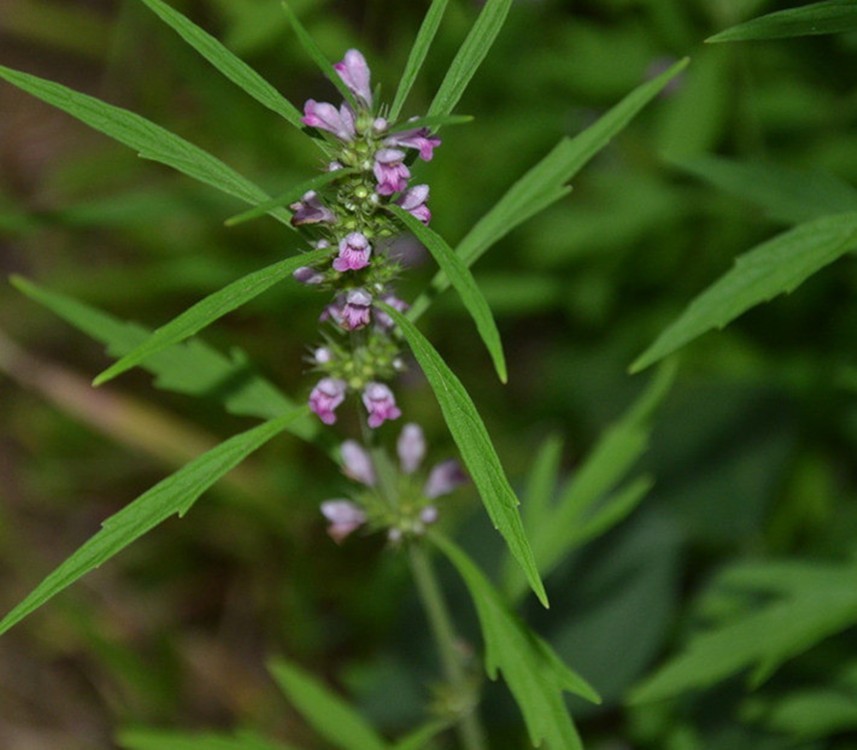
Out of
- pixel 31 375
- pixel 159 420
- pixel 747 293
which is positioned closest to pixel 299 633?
pixel 159 420

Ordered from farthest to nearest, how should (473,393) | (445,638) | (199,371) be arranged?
(473,393) → (445,638) → (199,371)

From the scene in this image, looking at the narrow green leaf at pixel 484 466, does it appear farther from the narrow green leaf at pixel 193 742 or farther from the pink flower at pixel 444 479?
the narrow green leaf at pixel 193 742

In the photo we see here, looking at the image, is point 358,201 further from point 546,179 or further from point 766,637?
point 766,637

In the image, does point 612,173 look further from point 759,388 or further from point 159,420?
point 159,420

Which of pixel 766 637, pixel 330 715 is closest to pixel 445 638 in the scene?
pixel 330 715

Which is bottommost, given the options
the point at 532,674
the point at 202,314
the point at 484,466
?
the point at 532,674

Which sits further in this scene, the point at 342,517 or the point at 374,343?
the point at 342,517

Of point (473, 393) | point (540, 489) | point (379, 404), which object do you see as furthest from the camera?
point (473, 393)
